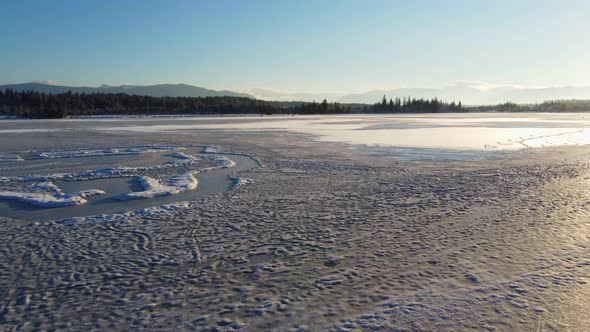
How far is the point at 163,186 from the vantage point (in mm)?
8172

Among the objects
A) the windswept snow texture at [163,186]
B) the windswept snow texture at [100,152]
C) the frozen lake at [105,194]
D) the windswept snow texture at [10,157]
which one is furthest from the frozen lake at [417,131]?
the windswept snow texture at [10,157]

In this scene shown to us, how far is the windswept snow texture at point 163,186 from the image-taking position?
730cm

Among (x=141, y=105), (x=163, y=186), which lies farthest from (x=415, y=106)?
(x=163, y=186)

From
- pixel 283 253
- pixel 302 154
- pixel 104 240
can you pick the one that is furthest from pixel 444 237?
pixel 302 154

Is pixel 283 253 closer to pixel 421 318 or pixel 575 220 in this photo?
pixel 421 318

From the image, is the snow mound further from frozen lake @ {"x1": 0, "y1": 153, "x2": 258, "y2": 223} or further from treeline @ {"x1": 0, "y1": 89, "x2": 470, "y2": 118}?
treeline @ {"x1": 0, "y1": 89, "x2": 470, "y2": 118}

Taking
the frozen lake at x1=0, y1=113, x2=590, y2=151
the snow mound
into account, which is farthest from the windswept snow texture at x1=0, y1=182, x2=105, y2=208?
the frozen lake at x1=0, y1=113, x2=590, y2=151

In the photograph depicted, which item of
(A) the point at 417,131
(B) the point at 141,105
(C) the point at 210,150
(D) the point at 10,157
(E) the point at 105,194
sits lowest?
(E) the point at 105,194

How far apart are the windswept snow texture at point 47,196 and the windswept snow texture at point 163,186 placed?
67cm

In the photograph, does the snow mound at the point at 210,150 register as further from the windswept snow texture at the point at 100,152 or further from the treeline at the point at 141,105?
the treeline at the point at 141,105

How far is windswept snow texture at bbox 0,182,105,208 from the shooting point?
267 inches

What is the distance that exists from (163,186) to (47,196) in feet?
6.69

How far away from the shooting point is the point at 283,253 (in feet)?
15.1

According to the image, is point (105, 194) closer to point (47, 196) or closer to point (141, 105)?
point (47, 196)
